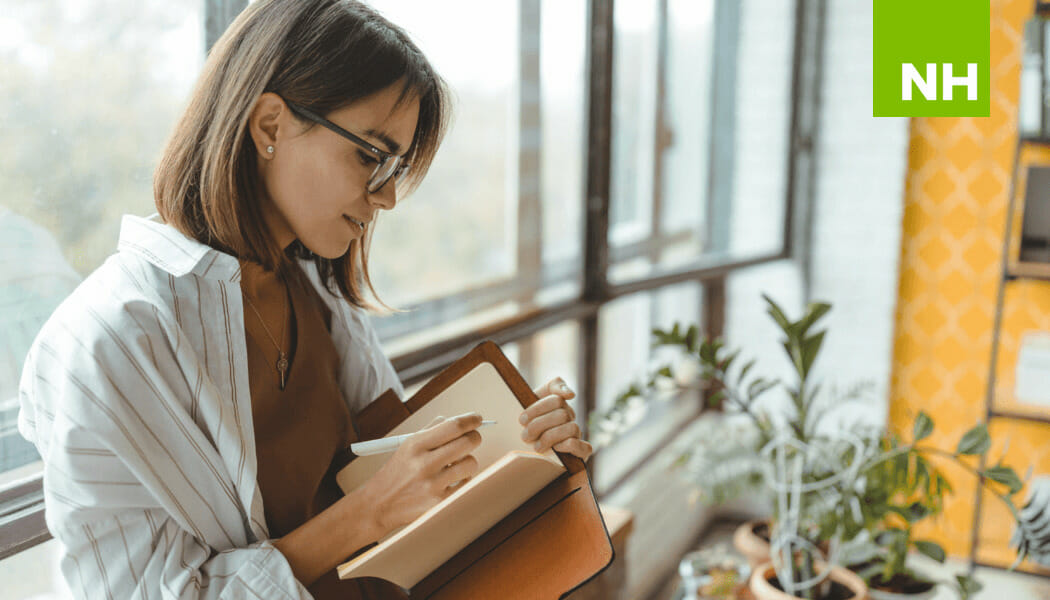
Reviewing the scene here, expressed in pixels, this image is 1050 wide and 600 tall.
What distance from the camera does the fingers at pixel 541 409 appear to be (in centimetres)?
104

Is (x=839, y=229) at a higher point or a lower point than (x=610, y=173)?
lower

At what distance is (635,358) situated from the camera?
284 cm

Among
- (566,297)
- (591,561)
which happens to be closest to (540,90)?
(566,297)

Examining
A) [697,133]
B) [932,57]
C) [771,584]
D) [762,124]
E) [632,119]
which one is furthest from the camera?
[762,124]

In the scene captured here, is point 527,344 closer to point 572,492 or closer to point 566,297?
point 566,297

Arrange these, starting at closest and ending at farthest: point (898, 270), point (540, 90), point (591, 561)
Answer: point (591, 561) → point (540, 90) → point (898, 270)

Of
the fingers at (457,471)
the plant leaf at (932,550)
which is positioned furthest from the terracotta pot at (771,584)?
the fingers at (457,471)

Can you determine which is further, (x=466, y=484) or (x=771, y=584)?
(x=771, y=584)

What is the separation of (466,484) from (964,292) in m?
2.75

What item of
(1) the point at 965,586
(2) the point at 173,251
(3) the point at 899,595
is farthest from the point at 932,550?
(2) the point at 173,251

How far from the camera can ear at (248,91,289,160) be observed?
0.94 m

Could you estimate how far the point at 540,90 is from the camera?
2.01 meters

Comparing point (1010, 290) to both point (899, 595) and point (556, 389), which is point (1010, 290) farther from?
point (556, 389)

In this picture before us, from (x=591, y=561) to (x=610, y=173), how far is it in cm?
145
